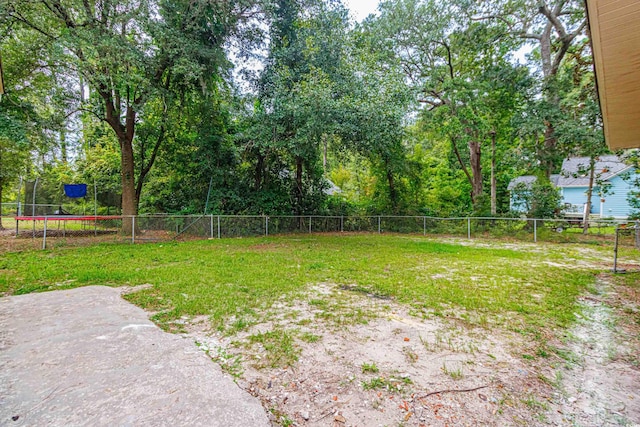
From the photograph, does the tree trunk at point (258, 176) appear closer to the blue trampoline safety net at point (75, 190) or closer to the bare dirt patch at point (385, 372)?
the blue trampoline safety net at point (75, 190)

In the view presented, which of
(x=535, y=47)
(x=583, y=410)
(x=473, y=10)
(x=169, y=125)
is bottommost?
(x=583, y=410)

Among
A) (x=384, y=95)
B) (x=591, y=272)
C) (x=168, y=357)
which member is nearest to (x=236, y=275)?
(x=168, y=357)

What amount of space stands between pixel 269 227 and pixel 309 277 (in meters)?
6.96

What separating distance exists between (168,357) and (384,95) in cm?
822

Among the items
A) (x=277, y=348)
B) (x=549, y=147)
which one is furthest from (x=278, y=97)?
(x=549, y=147)

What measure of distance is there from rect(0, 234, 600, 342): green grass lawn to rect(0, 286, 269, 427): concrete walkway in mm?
582

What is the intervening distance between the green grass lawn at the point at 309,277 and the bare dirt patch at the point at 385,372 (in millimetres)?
468

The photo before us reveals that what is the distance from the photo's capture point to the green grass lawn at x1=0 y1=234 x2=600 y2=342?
3.67m

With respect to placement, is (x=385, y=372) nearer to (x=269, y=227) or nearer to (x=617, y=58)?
(x=617, y=58)

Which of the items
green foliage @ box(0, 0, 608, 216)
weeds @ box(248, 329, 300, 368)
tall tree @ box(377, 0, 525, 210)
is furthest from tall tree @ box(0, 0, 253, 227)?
weeds @ box(248, 329, 300, 368)

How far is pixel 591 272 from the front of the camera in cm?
593

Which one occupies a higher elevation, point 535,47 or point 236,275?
point 535,47

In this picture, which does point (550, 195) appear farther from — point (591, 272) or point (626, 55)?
point (626, 55)

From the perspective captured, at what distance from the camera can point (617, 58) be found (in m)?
2.48
